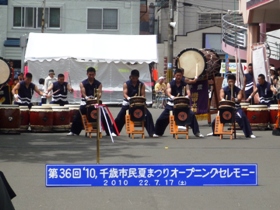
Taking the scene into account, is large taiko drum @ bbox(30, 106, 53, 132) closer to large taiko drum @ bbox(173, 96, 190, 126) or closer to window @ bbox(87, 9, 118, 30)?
large taiko drum @ bbox(173, 96, 190, 126)

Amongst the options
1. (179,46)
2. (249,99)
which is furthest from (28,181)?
(179,46)

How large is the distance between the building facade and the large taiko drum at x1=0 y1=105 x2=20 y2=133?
2994 cm

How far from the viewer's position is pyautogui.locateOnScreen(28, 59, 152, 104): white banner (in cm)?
3284

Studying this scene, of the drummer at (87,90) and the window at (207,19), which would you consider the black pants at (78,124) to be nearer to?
the drummer at (87,90)

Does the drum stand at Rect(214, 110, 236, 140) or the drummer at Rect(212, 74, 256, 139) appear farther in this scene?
the drummer at Rect(212, 74, 256, 139)

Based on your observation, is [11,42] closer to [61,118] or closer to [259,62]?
[259,62]

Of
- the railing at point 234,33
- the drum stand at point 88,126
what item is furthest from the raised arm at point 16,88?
the railing at point 234,33

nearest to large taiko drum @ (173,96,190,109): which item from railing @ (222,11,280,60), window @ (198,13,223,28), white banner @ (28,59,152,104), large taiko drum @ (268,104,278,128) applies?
large taiko drum @ (268,104,278,128)

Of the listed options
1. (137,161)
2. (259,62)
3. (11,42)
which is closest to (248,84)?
(259,62)

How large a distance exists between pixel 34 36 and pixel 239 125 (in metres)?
18.0

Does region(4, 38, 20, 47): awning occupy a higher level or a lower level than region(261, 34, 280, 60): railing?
higher

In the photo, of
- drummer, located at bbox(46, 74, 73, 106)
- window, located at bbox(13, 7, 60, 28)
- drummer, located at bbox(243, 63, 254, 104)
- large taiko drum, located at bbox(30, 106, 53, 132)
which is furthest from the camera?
window, located at bbox(13, 7, 60, 28)

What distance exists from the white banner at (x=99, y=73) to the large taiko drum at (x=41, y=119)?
45.9 feet

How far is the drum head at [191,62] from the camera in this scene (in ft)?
64.3
